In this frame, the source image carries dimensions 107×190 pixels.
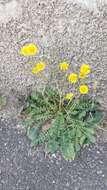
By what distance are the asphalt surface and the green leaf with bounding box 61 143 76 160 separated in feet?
0.19

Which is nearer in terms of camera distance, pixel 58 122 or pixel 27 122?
pixel 58 122

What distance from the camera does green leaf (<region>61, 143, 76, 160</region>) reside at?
2.78 metres

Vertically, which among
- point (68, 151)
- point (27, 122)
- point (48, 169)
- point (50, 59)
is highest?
point (50, 59)

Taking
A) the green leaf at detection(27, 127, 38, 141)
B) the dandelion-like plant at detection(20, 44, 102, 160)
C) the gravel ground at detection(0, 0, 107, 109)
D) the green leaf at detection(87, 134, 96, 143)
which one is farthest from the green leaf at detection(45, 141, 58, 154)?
the gravel ground at detection(0, 0, 107, 109)

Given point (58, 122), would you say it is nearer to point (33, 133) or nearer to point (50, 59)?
point (33, 133)

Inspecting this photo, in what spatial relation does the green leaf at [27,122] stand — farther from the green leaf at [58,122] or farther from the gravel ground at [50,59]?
the green leaf at [58,122]

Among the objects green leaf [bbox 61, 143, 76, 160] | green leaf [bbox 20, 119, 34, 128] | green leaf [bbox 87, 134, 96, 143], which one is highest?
green leaf [bbox 20, 119, 34, 128]

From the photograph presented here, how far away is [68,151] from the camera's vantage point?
9.11ft

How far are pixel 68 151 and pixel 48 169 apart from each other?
0.19 m

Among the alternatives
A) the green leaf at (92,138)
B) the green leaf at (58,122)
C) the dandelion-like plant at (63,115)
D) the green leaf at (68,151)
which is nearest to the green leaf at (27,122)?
the dandelion-like plant at (63,115)

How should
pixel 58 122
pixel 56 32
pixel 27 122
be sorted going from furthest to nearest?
1. pixel 27 122
2. pixel 58 122
3. pixel 56 32

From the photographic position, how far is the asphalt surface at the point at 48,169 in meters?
2.75

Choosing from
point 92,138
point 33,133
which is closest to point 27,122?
point 33,133

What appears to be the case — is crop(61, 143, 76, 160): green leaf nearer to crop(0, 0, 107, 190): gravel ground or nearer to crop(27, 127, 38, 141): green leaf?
crop(0, 0, 107, 190): gravel ground
